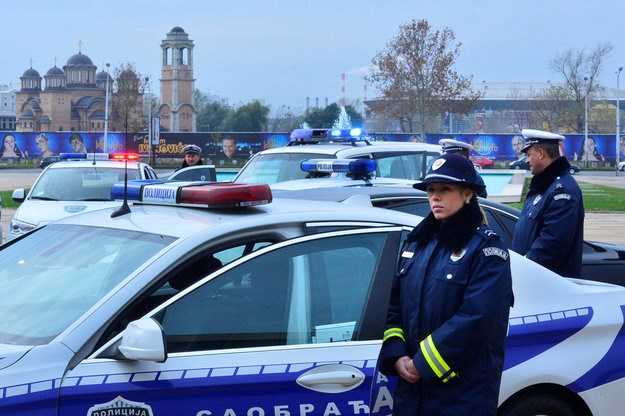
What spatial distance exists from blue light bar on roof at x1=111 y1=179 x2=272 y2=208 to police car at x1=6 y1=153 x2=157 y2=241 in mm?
7798

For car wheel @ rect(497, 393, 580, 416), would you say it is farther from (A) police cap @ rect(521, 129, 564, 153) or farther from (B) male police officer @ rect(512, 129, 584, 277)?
(A) police cap @ rect(521, 129, 564, 153)

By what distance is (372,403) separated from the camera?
3.78 m

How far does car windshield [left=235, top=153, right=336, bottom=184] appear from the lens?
1122cm

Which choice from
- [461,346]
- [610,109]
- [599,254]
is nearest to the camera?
[461,346]

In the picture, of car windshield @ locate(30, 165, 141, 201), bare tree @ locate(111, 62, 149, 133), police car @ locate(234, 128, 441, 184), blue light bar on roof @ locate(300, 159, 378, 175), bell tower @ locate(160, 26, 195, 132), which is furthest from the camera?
bell tower @ locate(160, 26, 195, 132)

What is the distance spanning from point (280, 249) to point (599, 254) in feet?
13.7

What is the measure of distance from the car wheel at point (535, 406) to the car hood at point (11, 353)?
79.1 inches

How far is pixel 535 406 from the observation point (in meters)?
4.19

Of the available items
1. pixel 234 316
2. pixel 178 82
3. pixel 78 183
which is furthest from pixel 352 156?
pixel 178 82

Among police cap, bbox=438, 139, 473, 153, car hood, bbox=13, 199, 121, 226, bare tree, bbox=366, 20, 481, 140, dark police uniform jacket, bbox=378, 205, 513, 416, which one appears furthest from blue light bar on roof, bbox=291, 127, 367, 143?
bare tree, bbox=366, 20, 481, 140

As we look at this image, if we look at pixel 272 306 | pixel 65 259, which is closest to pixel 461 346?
pixel 272 306

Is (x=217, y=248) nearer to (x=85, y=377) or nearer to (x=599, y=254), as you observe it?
(x=85, y=377)

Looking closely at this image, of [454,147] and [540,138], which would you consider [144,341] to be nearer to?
[540,138]

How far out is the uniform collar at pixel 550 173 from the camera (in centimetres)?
620
